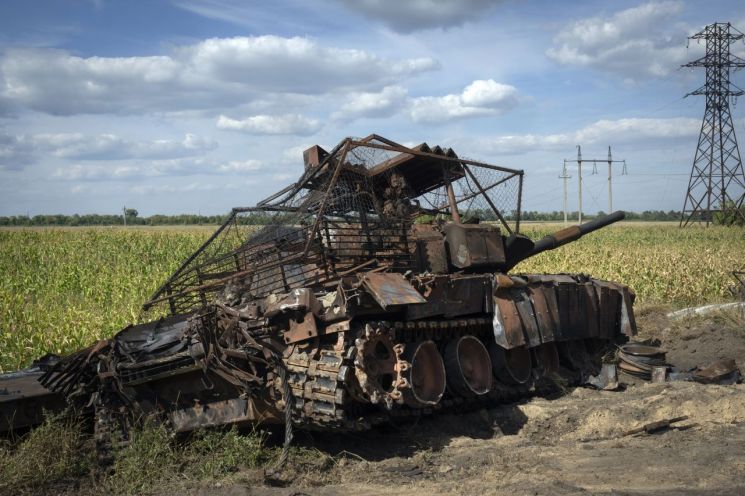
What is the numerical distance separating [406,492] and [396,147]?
13.9 feet

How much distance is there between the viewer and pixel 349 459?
24.7ft

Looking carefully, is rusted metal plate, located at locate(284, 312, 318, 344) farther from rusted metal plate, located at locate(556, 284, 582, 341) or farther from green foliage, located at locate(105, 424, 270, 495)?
rusted metal plate, located at locate(556, 284, 582, 341)

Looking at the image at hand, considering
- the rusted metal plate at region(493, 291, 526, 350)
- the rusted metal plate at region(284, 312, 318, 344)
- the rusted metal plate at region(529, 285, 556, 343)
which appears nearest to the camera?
the rusted metal plate at region(284, 312, 318, 344)

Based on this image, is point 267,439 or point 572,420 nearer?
point 267,439

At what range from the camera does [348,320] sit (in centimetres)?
720

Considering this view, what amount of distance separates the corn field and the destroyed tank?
231cm

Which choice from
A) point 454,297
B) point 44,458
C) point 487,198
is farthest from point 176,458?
point 487,198

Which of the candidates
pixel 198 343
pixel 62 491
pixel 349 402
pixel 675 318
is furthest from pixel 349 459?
pixel 675 318

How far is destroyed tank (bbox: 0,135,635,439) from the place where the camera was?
23.9ft

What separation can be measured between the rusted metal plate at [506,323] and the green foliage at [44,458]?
4.84m

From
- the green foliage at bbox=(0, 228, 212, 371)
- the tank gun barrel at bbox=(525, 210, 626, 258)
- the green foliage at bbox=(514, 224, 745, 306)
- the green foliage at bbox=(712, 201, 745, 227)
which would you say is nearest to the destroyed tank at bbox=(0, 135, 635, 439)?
the tank gun barrel at bbox=(525, 210, 626, 258)

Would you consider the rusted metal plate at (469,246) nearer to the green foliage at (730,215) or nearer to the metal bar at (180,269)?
the metal bar at (180,269)

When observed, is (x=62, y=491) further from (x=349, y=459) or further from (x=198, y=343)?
(x=349, y=459)

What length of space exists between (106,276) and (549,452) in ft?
37.4
